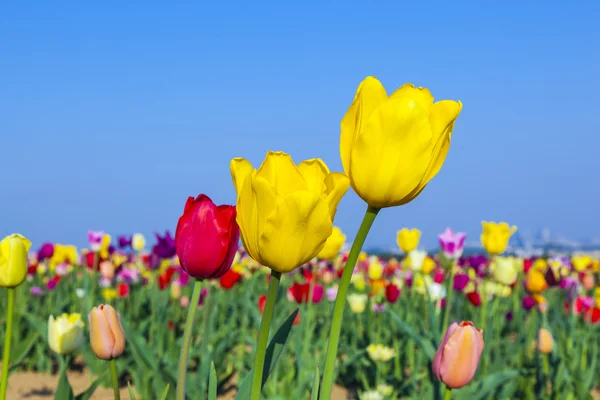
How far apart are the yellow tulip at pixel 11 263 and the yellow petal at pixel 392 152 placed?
1128mm

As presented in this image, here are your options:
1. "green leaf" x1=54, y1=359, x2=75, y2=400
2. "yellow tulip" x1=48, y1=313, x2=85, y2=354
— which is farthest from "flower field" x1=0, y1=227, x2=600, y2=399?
"green leaf" x1=54, y1=359, x2=75, y2=400

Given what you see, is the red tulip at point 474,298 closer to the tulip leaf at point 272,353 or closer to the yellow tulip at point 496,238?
the yellow tulip at point 496,238

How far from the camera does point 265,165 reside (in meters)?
1.05

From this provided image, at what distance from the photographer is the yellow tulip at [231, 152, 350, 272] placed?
100 centimetres

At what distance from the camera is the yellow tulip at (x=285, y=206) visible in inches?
39.4

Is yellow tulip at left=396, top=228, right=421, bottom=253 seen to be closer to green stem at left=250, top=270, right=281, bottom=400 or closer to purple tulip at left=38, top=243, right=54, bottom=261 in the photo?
purple tulip at left=38, top=243, right=54, bottom=261

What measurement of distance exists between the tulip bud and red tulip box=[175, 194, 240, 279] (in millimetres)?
333

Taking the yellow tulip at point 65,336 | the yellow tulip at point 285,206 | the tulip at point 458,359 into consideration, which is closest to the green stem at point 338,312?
the yellow tulip at point 285,206

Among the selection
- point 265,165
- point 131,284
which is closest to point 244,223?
point 265,165

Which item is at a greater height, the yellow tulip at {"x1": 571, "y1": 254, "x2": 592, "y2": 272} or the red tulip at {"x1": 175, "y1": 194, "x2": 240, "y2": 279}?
the yellow tulip at {"x1": 571, "y1": 254, "x2": 592, "y2": 272}

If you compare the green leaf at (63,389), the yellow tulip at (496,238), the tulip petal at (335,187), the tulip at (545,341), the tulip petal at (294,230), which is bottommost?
the green leaf at (63,389)

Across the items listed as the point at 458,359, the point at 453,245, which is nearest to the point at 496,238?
the point at 453,245

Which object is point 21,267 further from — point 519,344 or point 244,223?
point 519,344

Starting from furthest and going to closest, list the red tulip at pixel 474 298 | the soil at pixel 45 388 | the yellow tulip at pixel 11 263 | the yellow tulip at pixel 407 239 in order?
the yellow tulip at pixel 407 239 → the red tulip at pixel 474 298 → the soil at pixel 45 388 → the yellow tulip at pixel 11 263
